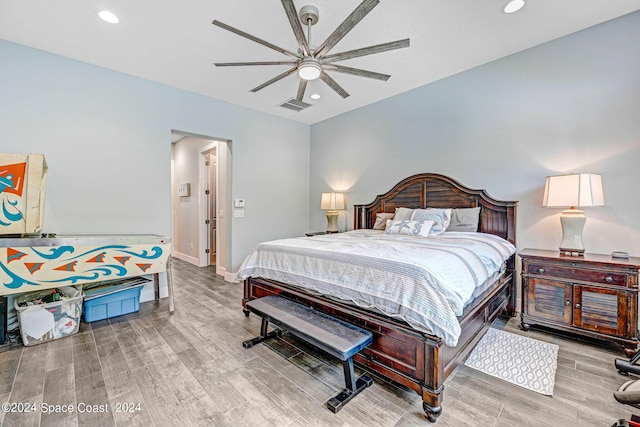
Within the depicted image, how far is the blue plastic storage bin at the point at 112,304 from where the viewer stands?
2955 millimetres

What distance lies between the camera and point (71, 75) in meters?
3.21

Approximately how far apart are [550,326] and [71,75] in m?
5.66

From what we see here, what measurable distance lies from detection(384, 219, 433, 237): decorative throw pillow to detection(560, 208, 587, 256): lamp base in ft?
3.98

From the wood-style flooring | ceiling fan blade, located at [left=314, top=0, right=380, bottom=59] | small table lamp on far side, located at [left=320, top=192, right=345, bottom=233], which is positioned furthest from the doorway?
ceiling fan blade, located at [left=314, top=0, right=380, bottom=59]

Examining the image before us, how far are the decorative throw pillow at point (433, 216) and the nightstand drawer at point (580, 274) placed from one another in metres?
0.93

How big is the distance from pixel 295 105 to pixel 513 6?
3.05 m

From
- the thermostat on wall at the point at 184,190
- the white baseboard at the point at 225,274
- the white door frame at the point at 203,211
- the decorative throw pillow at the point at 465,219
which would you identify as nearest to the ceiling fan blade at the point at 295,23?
the decorative throw pillow at the point at 465,219

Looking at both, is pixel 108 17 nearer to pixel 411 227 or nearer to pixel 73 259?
pixel 73 259

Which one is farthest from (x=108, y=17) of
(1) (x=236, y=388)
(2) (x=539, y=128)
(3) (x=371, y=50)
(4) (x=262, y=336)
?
(2) (x=539, y=128)

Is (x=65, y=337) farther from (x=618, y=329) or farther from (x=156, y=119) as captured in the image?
(x=618, y=329)

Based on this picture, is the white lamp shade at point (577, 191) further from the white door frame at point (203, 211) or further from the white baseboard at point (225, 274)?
the white door frame at point (203, 211)

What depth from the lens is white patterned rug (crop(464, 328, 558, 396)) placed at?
198 cm

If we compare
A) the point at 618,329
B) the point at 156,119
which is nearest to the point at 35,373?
the point at 156,119

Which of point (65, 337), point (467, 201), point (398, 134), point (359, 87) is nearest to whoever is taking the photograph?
point (65, 337)
